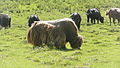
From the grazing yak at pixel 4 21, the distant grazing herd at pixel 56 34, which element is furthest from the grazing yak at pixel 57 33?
the grazing yak at pixel 4 21

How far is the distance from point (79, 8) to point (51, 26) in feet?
135

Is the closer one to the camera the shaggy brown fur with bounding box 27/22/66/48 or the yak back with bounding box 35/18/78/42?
the shaggy brown fur with bounding box 27/22/66/48

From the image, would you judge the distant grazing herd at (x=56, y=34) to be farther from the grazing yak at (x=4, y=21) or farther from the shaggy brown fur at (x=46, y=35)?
the grazing yak at (x=4, y=21)

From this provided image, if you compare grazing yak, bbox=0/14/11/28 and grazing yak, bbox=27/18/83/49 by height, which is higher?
grazing yak, bbox=27/18/83/49

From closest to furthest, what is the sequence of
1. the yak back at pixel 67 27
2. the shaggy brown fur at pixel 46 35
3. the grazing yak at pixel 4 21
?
the shaggy brown fur at pixel 46 35, the yak back at pixel 67 27, the grazing yak at pixel 4 21

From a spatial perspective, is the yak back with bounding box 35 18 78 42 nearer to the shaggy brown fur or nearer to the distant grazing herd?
the distant grazing herd

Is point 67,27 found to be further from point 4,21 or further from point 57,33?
point 4,21

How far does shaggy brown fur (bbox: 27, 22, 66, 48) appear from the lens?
19891 mm

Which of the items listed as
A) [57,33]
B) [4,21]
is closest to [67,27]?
[57,33]

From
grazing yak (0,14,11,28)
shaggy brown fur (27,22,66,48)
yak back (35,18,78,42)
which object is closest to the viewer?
shaggy brown fur (27,22,66,48)

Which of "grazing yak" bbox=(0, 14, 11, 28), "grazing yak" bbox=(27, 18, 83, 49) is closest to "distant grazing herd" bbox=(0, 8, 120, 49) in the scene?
"grazing yak" bbox=(27, 18, 83, 49)

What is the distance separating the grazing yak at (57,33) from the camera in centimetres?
1991

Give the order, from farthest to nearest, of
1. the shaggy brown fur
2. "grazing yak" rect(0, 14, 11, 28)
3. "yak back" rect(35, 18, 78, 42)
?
"grazing yak" rect(0, 14, 11, 28) → "yak back" rect(35, 18, 78, 42) → the shaggy brown fur

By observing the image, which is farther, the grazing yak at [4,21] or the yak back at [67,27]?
the grazing yak at [4,21]
